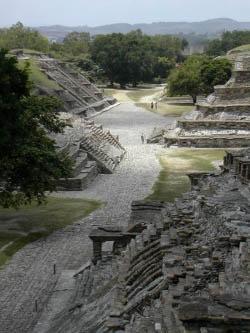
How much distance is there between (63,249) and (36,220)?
14.9 feet

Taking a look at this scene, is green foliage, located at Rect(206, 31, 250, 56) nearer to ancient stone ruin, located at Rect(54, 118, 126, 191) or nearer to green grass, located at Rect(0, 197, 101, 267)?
ancient stone ruin, located at Rect(54, 118, 126, 191)

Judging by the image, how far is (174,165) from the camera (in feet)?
138

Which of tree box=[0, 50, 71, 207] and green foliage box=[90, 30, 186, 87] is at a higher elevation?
tree box=[0, 50, 71, 207]

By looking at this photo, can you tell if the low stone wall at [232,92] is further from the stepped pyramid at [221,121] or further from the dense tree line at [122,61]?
the dense tree line at [122,61]

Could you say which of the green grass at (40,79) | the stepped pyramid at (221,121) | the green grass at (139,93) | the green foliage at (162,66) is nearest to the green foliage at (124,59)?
the green foliage at (162,66)

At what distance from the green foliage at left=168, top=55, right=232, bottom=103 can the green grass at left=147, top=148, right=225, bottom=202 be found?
25.0 m

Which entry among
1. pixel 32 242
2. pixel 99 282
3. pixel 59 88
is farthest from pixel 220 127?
pixel 99 282

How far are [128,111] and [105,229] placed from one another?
53.7 metres

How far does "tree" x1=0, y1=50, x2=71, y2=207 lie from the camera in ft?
76.7

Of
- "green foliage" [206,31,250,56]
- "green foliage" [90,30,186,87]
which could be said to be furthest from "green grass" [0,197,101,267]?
"green foliage" [206,31,250,56]

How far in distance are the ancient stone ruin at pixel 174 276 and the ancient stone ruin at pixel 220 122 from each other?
2787cm

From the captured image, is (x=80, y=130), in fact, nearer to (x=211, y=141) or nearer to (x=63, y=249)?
(x=211, y=141)

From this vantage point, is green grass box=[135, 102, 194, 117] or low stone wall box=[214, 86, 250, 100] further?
green grass box=[135, 102, 194, 117]

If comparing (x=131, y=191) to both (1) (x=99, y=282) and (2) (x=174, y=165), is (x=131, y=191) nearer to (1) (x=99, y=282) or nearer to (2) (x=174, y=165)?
(2) (x=174, y=165)
